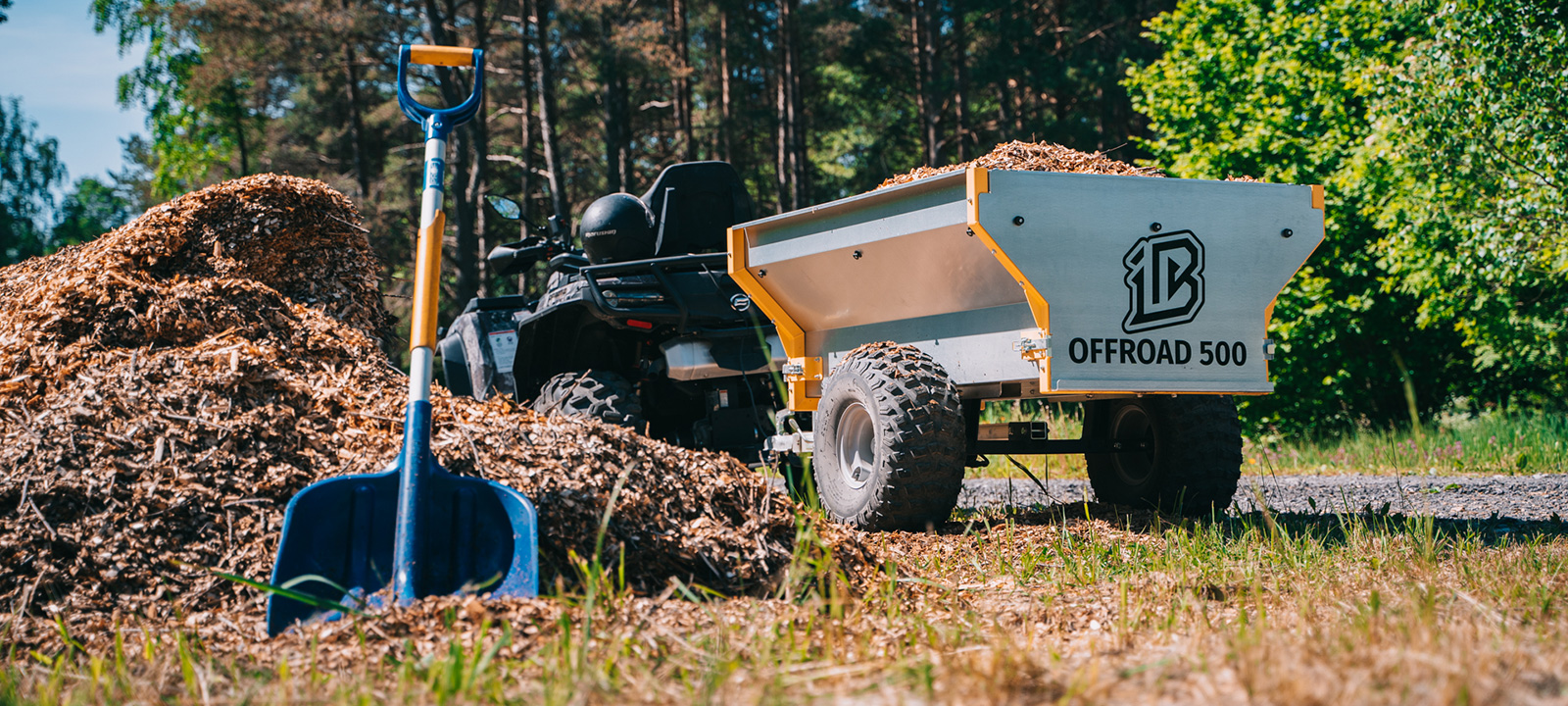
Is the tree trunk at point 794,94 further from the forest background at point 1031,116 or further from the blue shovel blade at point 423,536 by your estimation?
the blue shovel blade at point 423,536

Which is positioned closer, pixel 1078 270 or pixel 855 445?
pixel 1078 270

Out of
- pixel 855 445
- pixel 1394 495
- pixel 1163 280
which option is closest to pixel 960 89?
pixel 1394 495

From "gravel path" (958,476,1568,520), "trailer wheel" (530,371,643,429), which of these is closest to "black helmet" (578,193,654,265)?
"trailer wheel" (530,371,643,429)

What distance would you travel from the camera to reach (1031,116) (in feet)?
79.3

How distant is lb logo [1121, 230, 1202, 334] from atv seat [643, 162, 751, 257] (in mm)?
2719

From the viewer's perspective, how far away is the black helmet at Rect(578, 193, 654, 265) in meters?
6.25

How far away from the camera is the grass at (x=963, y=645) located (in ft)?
6.33

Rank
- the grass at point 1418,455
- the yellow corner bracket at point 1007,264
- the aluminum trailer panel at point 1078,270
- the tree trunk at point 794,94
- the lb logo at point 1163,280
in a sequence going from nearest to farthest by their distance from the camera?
the yellow corner bracket at point 1007,264, the aluminum trailer panel at point 1078,270, the lb logo at point 1163,280, the grass at point 1418,455, the tree trunk at point 794,94

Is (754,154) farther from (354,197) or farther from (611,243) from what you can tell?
(611,243)

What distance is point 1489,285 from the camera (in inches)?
496

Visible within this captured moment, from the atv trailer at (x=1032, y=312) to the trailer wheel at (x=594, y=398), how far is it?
1.12 m

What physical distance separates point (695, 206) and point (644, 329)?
998 millimetres

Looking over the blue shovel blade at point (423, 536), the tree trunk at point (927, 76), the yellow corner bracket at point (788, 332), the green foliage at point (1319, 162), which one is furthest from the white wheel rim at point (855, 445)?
the tree trunk at point (927, 76)

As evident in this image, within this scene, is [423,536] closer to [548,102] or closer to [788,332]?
[788,332]
